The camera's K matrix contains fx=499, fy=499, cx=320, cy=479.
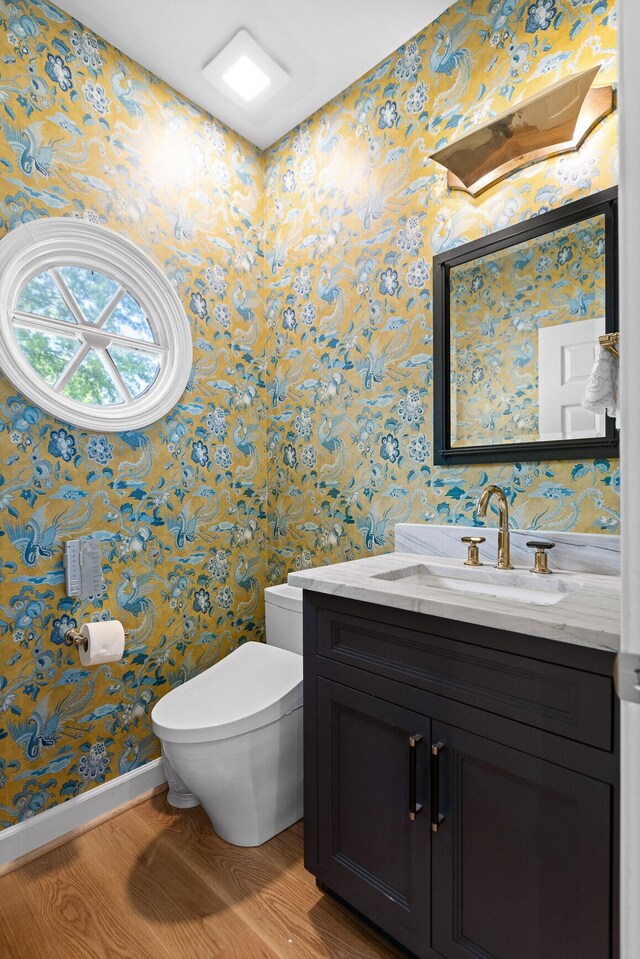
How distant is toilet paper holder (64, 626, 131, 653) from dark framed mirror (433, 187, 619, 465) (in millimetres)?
1319

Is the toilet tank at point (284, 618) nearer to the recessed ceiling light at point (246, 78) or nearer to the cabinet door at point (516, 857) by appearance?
the cabinet door at point (516, 857)

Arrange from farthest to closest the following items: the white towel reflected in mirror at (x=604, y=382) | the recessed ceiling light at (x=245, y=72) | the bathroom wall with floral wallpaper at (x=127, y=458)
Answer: the recessed ceiling light at (x=245, y=72)
the bathroom wall with floral wallpaper at (x=127, y=458)
the white towel reflected in mirror at (x=604, y=382)

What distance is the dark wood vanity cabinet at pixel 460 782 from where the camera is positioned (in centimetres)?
88

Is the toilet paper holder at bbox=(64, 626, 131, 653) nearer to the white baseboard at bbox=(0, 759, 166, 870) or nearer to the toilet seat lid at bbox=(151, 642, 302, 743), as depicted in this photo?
the toilet seat lid at bbox=(151, 642, 302, 743)

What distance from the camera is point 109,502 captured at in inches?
70.0

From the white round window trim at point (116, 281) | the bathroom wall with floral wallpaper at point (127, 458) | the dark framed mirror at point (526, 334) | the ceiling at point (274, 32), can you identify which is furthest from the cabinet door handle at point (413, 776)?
the ceiling at point (274, 32)

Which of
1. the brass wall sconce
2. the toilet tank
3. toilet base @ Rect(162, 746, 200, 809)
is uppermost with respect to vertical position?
the brass wall sconce

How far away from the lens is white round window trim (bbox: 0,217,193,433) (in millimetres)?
1559

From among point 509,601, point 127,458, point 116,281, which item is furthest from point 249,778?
point 116,281

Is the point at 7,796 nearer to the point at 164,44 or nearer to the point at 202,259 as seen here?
the point at 202,259

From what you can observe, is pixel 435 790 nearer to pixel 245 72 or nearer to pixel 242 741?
pixel 242 741

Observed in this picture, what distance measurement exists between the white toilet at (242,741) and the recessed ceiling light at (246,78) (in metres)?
2.21

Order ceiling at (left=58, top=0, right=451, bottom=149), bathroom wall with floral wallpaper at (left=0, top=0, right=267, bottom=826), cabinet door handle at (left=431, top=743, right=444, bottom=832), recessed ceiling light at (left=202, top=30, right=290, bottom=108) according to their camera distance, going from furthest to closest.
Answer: recessed ceiling light at (left=202, top=30, right=290, bottom=108) → ceiling at (left=58, top=0, right=451, bottom=149) → bathroom wall with floral wallpaper at (left=0, top=0, right=267, bottom=826) → cabinet door handle at (left=431, top=743, right=444, bottom=832)

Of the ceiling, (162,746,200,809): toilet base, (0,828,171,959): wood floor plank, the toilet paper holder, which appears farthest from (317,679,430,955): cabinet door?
the ceiling
